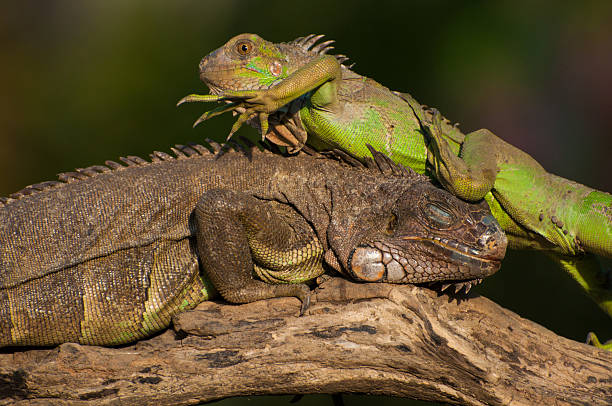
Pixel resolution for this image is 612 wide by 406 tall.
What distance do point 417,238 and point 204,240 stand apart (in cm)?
A: 166

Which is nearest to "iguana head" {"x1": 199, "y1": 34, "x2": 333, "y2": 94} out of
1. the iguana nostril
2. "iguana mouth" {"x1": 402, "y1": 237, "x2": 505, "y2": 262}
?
"iguana mouth" {"x1": 402, "y1": 237, "x2": 505, "y2": 262}

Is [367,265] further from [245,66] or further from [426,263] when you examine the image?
[245,66]

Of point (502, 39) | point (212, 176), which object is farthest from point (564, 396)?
point (502, 39)

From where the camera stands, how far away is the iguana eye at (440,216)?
457 centimetres

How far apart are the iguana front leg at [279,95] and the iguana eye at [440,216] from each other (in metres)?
1.18

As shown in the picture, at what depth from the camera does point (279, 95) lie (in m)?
4.38

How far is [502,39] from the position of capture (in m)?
8.98

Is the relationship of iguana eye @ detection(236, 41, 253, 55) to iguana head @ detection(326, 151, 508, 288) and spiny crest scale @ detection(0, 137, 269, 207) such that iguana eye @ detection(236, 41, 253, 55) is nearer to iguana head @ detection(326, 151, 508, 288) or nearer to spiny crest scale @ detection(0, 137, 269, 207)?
spiny crest scale @ detection(0, 137, 269, 207)

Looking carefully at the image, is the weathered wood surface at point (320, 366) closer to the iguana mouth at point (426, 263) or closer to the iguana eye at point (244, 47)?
the iguana mouth at point (426, 263)

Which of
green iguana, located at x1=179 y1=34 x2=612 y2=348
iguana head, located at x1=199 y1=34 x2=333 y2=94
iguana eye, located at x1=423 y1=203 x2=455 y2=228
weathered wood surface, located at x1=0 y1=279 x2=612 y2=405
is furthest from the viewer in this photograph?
iguana head, located at x1=199 y1=34 x2=333 y2=94

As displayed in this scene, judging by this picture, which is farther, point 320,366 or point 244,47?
point 244,47

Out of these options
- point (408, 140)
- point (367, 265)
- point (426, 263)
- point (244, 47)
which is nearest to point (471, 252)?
point (426, 263)

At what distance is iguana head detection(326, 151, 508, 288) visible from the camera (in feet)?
14.7

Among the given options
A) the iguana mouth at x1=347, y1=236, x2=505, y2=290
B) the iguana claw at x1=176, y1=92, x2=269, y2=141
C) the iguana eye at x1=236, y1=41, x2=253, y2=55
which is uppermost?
the iguana eye at x1=236, y1=41, x2=253, y2=55
